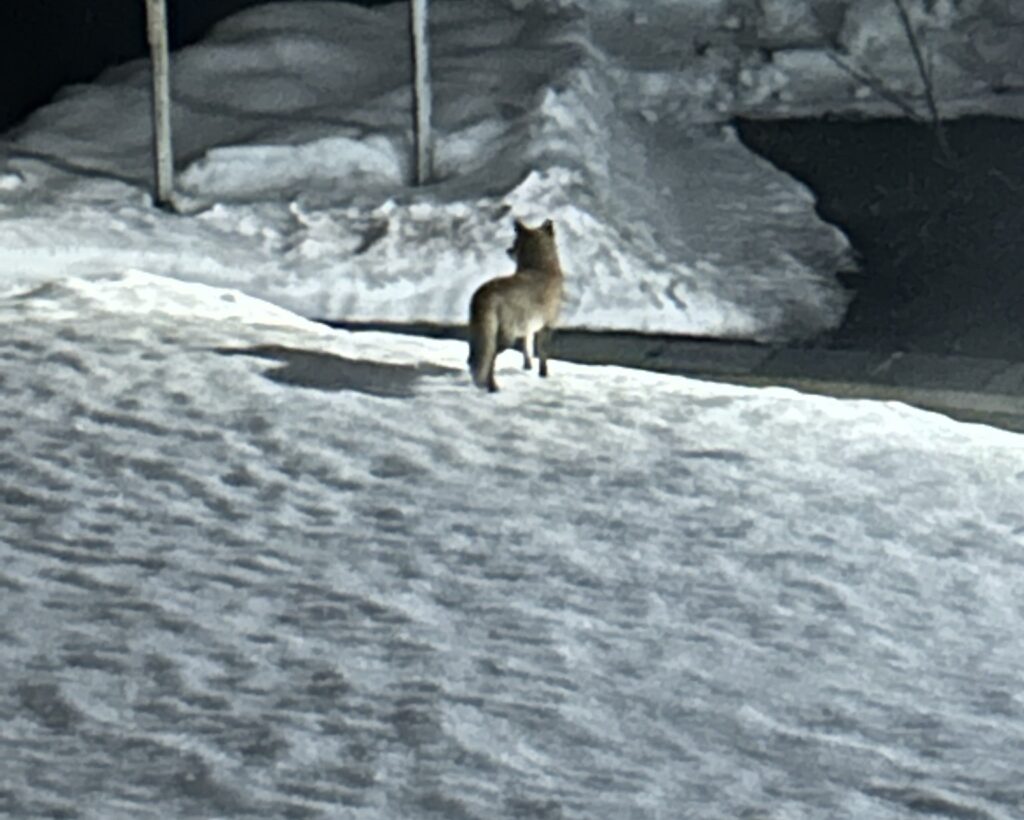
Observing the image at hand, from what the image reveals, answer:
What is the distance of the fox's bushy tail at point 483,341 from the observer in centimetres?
1002

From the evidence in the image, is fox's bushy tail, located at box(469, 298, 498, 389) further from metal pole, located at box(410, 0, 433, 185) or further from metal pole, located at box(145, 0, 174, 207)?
metal pole, located at box(410, 0, 433, 185)

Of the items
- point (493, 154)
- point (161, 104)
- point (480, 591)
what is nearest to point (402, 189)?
point (493, 154)

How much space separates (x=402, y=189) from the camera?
1434cm

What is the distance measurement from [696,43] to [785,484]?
39.0 ft

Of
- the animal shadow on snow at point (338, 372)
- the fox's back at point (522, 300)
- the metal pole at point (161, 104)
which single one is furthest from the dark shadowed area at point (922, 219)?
the metal pole at point (161, 104)

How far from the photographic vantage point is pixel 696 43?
20.2 m

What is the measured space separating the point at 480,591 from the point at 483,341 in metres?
2.77

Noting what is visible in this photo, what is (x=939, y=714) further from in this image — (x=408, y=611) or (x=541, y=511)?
(x=541, y=511)

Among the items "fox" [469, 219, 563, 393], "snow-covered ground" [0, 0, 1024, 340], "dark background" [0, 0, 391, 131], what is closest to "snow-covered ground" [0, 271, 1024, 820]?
"fox" [469, 219, 563, 393]

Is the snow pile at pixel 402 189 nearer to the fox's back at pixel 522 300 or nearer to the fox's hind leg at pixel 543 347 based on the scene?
the fox's hind leg at pixel 543 347

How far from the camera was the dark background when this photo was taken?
54.2 feet

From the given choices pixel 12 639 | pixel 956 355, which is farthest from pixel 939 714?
pixel 956 355

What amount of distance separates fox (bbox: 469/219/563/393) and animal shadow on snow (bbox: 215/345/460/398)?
1.17 ft

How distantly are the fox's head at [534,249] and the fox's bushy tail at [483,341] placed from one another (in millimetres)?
551
